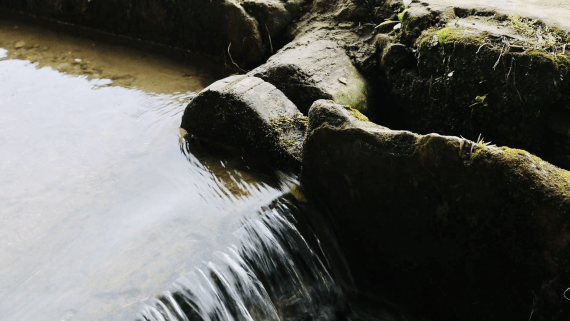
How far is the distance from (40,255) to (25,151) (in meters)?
1.51

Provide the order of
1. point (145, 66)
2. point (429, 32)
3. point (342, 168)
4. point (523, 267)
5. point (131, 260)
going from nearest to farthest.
Answer: point (523, 267) < point (131, 260) < point (342, 168) < point (429, 32) < point (145, 66)

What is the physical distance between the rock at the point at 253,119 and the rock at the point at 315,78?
24cm

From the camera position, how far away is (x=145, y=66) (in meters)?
6.02

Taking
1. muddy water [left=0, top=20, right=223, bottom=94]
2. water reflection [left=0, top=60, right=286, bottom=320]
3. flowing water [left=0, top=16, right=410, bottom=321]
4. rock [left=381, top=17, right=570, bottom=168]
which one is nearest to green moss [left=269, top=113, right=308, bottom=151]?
flowing water [left=0, top=16, right=410, bottom=321]

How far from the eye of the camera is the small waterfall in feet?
10.0

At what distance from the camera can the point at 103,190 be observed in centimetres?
392

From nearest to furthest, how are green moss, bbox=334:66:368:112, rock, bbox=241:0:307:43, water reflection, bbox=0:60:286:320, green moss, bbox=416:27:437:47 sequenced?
water reflection, bbox=0:60:286:320, green moss, bbox=416:27:437:47, green moss, bbox=334:66:368:112, rock, bbox=241:0:307:43

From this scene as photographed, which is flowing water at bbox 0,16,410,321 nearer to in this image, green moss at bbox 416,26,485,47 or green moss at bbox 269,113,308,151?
green moss at bbox 269,113,308,151

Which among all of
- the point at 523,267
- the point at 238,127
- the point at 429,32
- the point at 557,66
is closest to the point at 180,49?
the point at 238,127

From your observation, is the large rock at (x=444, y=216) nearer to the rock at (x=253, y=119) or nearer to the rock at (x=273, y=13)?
the rock at (x=253, y=119)

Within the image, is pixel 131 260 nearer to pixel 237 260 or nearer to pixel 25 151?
pixel 237 260

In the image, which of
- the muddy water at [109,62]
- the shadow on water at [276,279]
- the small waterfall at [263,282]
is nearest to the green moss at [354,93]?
the shadow on water at [276,279]

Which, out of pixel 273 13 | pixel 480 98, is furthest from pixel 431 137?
pixel 273 13

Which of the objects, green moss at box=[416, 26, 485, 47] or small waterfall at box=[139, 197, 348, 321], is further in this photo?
green moss at box=[416, 26, 485, 47]
